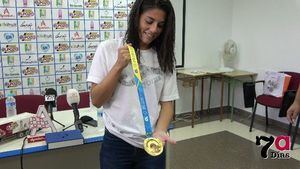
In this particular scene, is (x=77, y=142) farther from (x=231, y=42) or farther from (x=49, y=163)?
(x=231, y=42)

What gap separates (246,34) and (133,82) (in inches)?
151

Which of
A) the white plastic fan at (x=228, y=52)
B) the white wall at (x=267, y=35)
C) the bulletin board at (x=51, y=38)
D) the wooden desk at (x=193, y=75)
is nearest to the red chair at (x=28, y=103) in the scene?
the bulletin board at (x=51, y=38)

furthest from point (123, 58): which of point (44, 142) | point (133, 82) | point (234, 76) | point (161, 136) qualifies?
point (234, 76)

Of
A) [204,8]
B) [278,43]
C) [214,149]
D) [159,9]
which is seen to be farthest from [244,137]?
[159,9]

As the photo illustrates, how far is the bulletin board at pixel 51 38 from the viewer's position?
10.4ft

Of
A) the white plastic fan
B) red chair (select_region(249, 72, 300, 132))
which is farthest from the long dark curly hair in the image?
the white plastic fan

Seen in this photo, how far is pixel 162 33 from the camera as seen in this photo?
1221 mm

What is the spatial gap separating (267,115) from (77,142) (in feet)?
10.7

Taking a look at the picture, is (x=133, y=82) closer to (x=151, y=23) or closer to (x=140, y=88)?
(x=140, y=88)

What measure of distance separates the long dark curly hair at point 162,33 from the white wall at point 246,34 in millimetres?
3180

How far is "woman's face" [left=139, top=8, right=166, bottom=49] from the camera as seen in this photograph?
116 cm

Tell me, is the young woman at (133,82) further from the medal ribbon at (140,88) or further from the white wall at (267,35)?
the white wall at (267,35)

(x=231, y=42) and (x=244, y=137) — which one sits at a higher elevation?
(x=231, y=42)

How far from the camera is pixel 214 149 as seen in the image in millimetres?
3332
